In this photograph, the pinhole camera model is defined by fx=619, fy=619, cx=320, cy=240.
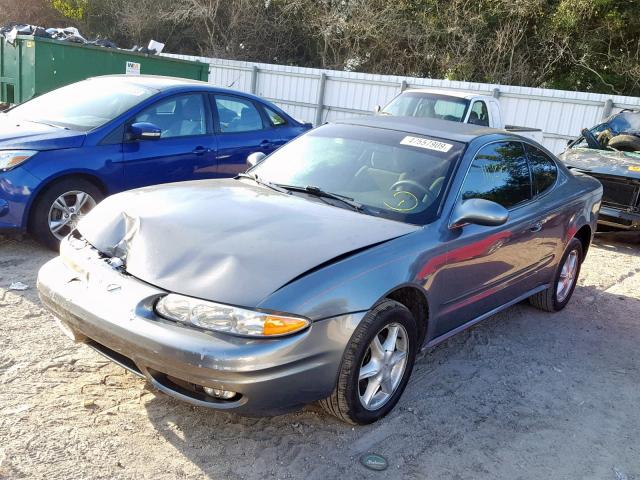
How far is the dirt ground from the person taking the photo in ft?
9.28

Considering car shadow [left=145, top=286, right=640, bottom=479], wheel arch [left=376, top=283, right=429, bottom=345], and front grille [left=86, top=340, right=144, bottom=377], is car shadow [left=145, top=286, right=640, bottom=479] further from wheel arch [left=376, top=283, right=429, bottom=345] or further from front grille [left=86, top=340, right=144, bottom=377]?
wheel arch [left=376, top=283, right=429, bottom=345]

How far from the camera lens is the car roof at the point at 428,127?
13.7ft

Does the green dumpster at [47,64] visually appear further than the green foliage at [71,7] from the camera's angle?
No

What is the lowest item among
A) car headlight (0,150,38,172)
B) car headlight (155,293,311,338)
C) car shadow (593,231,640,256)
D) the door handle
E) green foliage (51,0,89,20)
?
car shadow (593,231,640,256)

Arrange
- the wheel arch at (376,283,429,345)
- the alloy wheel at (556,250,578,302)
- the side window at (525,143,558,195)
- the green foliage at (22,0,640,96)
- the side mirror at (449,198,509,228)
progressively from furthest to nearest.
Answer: the green foliage at (22,0,640,96)
the alloy wheel at (556,250,578,302)
the side window at (525,143,558,195)
the side mirror at (449,198,509,228)
the wheel arch at (376,283,429,345)

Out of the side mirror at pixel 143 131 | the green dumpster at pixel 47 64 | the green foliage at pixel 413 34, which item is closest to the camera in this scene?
the side mirror at pixel 143 131

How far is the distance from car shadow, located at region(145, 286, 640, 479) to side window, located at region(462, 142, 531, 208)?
44.0 inches

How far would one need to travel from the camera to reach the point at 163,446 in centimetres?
290

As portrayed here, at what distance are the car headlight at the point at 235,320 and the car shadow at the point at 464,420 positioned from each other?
0.65m

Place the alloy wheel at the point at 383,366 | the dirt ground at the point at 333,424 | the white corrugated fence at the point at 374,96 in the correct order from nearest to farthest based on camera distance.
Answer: the dirt ground at the point at 333,424 < the alloy wheel at the point at 383,366 < the white corrugated fence at the point at 374,96

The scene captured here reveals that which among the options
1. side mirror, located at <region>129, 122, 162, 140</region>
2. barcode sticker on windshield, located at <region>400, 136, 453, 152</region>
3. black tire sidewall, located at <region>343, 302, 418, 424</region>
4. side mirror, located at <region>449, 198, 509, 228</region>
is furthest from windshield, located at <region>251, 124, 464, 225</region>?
side mirror, located at <region>129, 122, 162, 140</region>

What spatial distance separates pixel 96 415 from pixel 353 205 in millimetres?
1808

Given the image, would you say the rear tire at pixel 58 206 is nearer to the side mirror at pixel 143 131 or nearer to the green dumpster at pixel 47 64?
the side mirror at pixel 143 131

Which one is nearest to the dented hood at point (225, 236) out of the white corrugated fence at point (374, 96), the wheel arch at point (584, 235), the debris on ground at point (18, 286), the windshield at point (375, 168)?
the windshield at point (375, 168)
